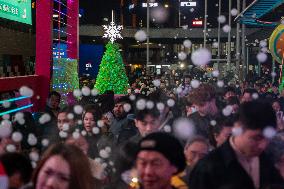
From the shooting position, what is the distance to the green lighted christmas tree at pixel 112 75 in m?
18.0

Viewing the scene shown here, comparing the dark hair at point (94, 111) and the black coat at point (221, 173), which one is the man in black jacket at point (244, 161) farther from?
the dark hair at point (94, 111)

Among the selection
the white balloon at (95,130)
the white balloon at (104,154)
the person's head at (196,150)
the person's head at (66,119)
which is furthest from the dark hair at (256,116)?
the person's head at (66,119)

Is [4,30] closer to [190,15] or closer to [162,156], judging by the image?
[162,156]

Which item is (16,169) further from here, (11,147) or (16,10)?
(16,10)

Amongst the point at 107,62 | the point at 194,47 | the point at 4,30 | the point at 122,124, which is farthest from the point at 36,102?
the point at 194,47

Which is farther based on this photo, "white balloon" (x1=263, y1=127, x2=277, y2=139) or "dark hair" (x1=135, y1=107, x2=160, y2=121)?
"dark hair" (x1=135, y1=107, x2=160, y2=121)

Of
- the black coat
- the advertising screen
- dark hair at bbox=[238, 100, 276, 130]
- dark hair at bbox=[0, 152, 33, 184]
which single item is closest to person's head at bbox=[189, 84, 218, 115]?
dark hair at bbox=[238, 100, 276, 130]

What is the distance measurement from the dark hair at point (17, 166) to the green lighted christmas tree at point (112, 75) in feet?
45.0

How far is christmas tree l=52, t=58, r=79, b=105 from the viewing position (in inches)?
464

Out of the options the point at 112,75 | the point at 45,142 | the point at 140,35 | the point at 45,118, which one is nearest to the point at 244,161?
the point at 45,142

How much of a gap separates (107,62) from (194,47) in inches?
2527

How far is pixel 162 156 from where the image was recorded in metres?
3.44

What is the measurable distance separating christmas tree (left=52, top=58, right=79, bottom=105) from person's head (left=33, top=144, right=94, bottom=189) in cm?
835

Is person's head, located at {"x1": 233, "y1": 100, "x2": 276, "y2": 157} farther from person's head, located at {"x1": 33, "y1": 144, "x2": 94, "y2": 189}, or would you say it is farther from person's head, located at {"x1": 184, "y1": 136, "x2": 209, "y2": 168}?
person's head, located at {"x1": 33, "y1": 144, "x2": 94, "y2": 189}
